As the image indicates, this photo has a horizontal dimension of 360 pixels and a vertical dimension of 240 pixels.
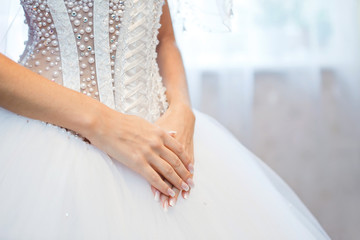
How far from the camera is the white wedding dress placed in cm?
53

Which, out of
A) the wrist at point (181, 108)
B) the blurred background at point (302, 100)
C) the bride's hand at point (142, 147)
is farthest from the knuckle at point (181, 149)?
the blurred background at point (302, 100)

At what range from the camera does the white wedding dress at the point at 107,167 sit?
53cm

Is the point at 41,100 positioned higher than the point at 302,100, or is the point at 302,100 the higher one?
the point at 41,100

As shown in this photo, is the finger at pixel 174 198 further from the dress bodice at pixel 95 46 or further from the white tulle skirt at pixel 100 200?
the dress bodice at pixel 95 46

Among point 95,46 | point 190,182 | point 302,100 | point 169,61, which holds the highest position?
point 95,46

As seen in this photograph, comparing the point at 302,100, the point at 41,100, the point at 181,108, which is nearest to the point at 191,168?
the point at 181,108

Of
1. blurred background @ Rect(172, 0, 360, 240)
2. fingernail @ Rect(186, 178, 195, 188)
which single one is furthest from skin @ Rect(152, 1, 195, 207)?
blurred background @ Rect(172, 0, 360, 240)

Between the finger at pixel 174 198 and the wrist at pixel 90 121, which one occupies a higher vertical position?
the wrist at pixel 90 121

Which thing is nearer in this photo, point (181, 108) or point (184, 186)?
point (184, 186)

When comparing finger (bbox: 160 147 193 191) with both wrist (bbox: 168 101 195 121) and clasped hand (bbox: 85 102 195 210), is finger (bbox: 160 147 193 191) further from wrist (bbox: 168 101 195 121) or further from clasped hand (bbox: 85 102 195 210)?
wrist (bbox: 168 101 195 121)

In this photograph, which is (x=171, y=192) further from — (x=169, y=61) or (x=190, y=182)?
(x=169, y=61)

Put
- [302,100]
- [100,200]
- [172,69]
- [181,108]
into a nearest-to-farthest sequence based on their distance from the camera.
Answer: [100,200], [181,108], [172,69], [302,100]

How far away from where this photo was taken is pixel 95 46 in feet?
2.40

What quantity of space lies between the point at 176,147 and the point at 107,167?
0.13m
